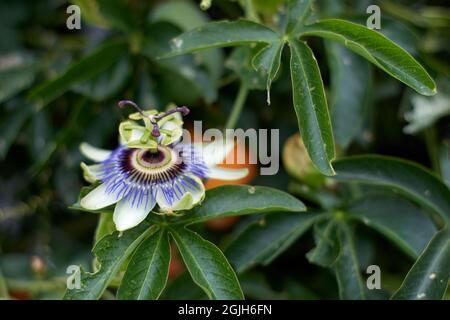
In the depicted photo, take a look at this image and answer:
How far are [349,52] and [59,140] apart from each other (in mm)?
604

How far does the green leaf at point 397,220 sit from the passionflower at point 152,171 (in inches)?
9.9

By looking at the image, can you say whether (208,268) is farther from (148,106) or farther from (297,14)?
(148,106)

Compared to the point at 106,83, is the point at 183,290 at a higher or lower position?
lower

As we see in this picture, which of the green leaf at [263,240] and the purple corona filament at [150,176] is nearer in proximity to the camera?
the purple corona filament at [150,176]

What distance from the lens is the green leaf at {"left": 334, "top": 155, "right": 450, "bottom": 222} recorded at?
3.94 ft

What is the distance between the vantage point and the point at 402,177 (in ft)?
3.99

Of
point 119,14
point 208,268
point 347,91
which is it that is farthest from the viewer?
point 119,14

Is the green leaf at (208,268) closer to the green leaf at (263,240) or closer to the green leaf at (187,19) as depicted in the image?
the green leaf at (263,240)

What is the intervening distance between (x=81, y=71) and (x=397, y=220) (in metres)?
0.65

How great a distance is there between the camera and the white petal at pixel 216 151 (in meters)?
1.21

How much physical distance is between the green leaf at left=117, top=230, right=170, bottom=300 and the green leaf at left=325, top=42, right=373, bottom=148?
448 millimetres

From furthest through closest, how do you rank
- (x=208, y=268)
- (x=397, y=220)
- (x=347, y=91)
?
1. (x=347, y=91)
2. (x=397, y=220)
3. (x=208, y=268)

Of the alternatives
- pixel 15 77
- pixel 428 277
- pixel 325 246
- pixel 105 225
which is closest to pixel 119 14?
pixel 15 77

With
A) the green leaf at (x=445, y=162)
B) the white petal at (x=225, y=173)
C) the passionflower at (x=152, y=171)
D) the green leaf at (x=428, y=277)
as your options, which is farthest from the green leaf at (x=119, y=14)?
the green leaf at (x=428, y=277)
